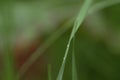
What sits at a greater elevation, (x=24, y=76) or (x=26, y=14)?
(x=26, y=14)

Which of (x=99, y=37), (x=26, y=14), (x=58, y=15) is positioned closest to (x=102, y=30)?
(x=99, y=37)

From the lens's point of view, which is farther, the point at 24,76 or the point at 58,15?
the point at 58,15

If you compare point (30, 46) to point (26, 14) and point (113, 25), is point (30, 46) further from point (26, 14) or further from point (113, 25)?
point (113, 25)

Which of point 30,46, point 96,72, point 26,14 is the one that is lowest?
point 96,72

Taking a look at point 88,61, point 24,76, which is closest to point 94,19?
point 88,61

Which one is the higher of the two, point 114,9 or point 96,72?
point 114,9

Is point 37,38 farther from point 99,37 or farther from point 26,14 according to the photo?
point 99,37
